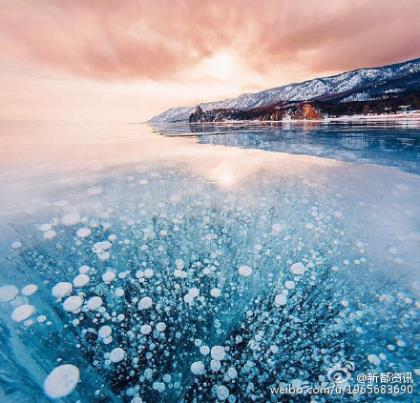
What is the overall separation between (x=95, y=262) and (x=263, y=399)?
252 centimetres

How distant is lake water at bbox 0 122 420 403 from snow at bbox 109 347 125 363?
1 cm

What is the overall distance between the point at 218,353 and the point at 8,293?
8.07 feet

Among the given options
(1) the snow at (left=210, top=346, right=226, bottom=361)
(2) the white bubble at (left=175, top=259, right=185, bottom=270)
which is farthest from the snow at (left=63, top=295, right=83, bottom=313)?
(1) the snow at (left=210, top=346, right=226, bottom=361)

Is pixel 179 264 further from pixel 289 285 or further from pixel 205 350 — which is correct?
pixel 289 285

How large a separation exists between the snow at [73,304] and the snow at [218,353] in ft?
4.84

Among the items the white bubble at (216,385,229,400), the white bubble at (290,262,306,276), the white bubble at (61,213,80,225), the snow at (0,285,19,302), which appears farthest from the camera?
the white bubble at (61,213,80,225)

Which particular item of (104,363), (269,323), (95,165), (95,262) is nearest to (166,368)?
(104,363)

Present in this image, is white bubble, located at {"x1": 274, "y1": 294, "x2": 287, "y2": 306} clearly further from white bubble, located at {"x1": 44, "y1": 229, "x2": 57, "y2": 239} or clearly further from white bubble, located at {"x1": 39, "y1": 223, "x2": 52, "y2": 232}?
white bubble, located at {"x1": 39, "y1": 223, "x2": 52, "y2": 232}

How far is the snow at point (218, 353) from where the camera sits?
205 cm

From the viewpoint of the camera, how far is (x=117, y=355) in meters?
2.04

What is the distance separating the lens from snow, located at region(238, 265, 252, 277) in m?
2.99

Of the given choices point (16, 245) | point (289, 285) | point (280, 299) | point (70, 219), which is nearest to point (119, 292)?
point (280, 299)

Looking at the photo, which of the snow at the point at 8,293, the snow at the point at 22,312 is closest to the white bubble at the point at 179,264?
the snow at the point at 22,312

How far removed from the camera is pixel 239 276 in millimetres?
2955
